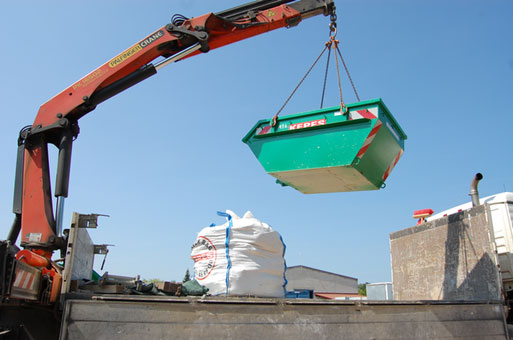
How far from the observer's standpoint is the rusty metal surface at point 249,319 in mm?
2461

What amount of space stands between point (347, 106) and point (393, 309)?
8.13 feet

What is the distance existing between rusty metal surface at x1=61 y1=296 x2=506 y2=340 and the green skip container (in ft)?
6.35

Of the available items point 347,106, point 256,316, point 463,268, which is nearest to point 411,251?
point 463,268

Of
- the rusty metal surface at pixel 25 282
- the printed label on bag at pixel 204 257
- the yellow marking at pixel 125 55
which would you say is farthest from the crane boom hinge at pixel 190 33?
the rusty metal surface at pixel 25 282

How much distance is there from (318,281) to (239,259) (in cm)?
2558

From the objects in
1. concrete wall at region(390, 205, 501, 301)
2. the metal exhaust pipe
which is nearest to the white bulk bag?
concrete wall at region(390, 205, 501, 301)

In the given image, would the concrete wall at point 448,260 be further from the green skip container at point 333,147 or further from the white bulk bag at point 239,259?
the white bulk bag at point 239,259

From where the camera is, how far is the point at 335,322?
8.78ft

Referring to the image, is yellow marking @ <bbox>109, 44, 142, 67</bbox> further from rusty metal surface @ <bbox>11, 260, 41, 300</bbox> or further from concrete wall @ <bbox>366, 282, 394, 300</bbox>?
concrete wall @ <bbox>366, 282, 394, 300</bbox>

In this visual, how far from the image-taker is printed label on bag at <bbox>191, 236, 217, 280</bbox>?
12.5 ft

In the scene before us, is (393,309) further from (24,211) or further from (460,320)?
(24,211)

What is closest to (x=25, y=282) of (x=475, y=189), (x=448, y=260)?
(x=448, y=260)

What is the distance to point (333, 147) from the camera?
462 cm

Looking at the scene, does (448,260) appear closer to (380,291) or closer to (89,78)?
(89,78)
